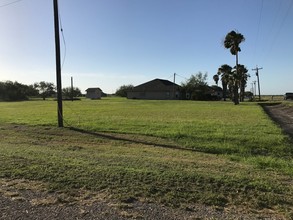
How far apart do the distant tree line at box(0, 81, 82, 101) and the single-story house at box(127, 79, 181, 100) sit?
61.2 feet

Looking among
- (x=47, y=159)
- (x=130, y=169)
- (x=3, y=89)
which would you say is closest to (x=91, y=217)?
(x=130, y=169)

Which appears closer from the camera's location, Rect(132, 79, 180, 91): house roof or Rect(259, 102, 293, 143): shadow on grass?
Rect(259, 102, 293, 143): shadow on grass

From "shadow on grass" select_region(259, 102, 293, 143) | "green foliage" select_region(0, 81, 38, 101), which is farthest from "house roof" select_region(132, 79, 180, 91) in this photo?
"shadow on grass" select_region(259, 102, 293, 143)

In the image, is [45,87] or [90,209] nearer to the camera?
[90,209]

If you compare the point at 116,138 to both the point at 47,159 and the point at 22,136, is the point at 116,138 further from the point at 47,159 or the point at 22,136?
the point at 47,159

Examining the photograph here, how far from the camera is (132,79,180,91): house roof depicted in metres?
84.5

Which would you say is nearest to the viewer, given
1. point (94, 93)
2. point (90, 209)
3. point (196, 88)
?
point (90, 209)

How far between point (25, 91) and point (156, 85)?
49699mm

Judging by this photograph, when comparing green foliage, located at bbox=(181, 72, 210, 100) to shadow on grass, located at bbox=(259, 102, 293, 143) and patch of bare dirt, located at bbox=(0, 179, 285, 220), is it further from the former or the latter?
patch of bare dirt, located at bbox=(0, 179, 285, 220)

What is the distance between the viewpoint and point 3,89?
9419 cm

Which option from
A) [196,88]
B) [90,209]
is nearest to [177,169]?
[90,209]

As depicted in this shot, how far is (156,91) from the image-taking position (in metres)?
84.6

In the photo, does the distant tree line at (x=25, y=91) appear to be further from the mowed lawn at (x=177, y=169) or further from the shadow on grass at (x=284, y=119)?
the mowed lawn at (x=177, y=169)

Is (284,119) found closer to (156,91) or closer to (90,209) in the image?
(90,209)
